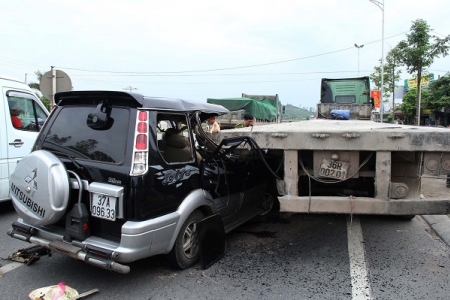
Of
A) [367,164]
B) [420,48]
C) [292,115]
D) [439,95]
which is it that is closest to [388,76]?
[439,95]

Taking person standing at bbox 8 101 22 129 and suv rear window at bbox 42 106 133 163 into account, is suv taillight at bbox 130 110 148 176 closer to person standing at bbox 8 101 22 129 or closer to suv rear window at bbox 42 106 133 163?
suv rear window at bbox 42 106 133 163

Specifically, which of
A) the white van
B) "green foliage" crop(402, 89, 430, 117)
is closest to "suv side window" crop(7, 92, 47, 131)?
the white van

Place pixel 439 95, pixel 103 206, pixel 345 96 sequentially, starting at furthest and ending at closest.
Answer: pixel 439 95
pixel 345 96
pixel 103 206

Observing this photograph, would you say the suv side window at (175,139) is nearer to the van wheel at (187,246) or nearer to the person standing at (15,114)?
the van wheel at (187,246)

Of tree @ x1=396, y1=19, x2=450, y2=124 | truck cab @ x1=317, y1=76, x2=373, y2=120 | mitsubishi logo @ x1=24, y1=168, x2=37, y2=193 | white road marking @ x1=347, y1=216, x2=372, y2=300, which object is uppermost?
tree @ x1=396, y1=19, x2=450, y2=124

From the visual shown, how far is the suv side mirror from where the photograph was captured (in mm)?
3219

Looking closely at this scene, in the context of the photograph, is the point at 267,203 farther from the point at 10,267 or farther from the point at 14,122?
the point at 14,122

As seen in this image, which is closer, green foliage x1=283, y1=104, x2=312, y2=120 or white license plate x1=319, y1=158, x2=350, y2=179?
white license plate x1=319, y1=158, x2=350, y2=179

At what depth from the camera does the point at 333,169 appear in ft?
12.1

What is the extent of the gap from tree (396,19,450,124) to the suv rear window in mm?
17169

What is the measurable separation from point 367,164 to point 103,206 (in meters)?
2.78

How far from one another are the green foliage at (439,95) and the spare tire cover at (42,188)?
29.0 m

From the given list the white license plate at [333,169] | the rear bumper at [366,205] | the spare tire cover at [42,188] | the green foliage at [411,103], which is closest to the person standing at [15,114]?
the spare tire cover at [42,188]

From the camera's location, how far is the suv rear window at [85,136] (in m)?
3.19
